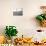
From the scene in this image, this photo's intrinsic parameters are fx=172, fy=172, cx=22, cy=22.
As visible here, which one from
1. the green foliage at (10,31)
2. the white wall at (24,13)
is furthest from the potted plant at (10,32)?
the white wall at (24,13)

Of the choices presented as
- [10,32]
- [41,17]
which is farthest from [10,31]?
[41,17]

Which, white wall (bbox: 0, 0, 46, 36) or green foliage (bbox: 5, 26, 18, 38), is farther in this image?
white wall (bbox: 0, 0, 46, 36)

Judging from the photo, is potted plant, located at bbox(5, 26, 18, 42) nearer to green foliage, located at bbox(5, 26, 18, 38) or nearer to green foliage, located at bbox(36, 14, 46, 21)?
green foliage, located at bbox(5, 26, 18, 38)

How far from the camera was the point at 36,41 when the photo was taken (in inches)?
109

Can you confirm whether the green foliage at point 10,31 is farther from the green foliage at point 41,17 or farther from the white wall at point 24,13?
the green foliage at point 41,17

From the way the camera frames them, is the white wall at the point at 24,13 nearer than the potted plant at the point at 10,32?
No

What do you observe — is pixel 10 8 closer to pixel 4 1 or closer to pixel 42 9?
pixel 4 1

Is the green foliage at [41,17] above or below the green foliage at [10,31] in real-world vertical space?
above

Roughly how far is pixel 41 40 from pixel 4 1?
2.90 feet

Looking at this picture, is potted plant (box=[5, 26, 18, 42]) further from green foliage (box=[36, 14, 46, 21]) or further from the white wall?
green foliage (box=[36, 14, 46, 21])

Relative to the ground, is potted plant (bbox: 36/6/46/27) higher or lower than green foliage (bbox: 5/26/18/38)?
higher

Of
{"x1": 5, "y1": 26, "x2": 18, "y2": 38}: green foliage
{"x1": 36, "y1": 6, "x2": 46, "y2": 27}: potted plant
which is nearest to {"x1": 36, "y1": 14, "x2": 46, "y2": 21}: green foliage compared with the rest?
{"x1": 36, "y1": 6, "x2": 46, "y2": 27}: potted plant

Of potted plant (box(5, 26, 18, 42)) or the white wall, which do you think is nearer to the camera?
potted plant (box(5, 26, 18, 42))

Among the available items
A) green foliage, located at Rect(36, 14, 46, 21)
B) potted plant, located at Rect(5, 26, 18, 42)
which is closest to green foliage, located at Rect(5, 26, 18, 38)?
potted plant, located at Rect(5, 26, 18, 42)
